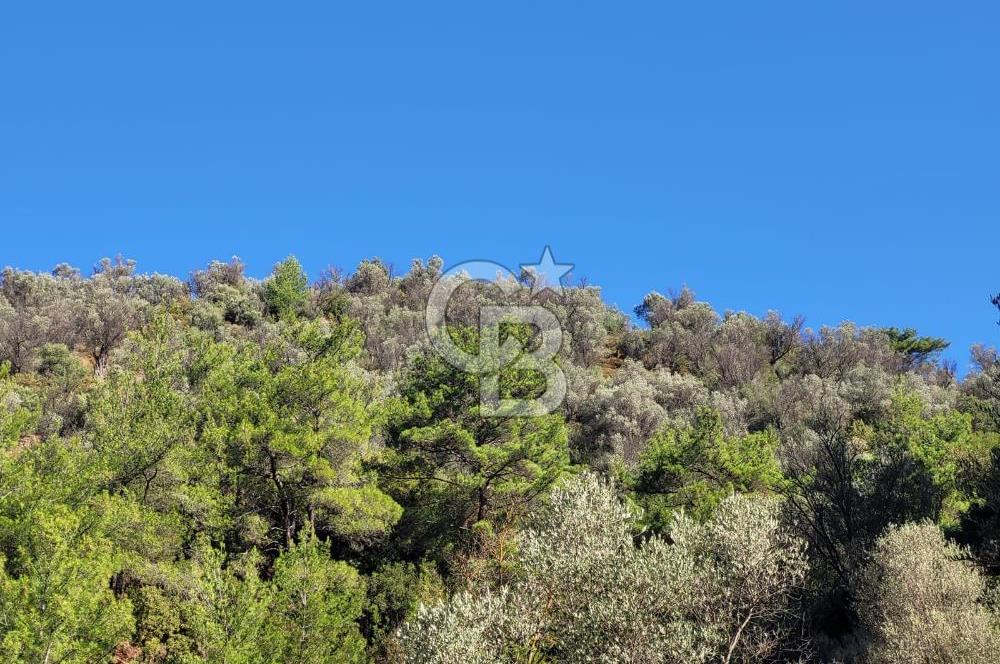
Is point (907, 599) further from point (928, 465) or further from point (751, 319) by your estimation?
point (751, 319)

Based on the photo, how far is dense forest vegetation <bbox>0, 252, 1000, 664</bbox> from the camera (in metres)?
17.5

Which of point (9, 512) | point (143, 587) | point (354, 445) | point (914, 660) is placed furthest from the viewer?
point (354, 445)

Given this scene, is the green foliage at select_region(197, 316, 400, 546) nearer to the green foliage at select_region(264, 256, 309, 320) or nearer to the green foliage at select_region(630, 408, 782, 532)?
the green foliage at select_region(630, 408, 782, 532)

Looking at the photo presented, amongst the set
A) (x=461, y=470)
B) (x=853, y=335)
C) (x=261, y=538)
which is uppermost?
(x=853, y=335)

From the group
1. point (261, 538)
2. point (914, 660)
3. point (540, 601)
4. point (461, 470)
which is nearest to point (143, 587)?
point (261, 538)

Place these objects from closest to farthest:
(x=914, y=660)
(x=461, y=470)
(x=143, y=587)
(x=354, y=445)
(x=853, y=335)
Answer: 1. (x=914, y=660)
2. (x=143, y=587)
3. (x=354, y=445)
4. (x=461, y=470)
5. (x=853, y=335)

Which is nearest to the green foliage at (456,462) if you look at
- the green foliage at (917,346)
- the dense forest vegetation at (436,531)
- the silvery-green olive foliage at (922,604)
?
the dense forest vegetation at (436,531)

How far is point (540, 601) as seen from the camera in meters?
18.2

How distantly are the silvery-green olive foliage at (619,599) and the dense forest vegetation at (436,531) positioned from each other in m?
0.07

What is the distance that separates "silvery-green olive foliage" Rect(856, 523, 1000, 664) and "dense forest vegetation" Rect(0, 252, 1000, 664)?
0.07 m

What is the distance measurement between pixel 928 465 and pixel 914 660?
2121cm

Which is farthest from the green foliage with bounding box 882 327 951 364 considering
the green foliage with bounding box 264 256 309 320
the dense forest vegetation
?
the green foliage with bounding box 264 256 309 320

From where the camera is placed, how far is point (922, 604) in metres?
18.7

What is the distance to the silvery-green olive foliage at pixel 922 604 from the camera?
1702 cm
